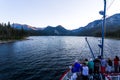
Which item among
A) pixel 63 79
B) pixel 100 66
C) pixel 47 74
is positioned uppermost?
pixel 100 66

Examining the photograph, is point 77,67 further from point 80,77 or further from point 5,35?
point 5,35

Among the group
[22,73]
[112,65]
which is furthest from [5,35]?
[112,65]

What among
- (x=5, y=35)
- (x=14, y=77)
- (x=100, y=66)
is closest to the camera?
(x=100, y=66)

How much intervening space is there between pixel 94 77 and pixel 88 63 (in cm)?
192

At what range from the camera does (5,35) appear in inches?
7347

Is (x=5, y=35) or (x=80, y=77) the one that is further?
(x=5, y=35)

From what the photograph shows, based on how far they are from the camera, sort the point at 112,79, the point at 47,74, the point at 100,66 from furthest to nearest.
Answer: the point at 47,74, the point at 100,66, the point at 112,79

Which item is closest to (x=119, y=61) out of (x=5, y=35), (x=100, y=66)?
(x=100, y=66)

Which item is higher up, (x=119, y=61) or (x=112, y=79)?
(x=119, y=61)

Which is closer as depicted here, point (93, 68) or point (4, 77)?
point (93, 68)

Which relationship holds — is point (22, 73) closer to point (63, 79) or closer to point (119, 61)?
point (63, 79)

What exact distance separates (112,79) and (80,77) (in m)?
3.96

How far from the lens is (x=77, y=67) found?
2077 centimetres

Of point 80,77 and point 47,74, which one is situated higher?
point 80,77
